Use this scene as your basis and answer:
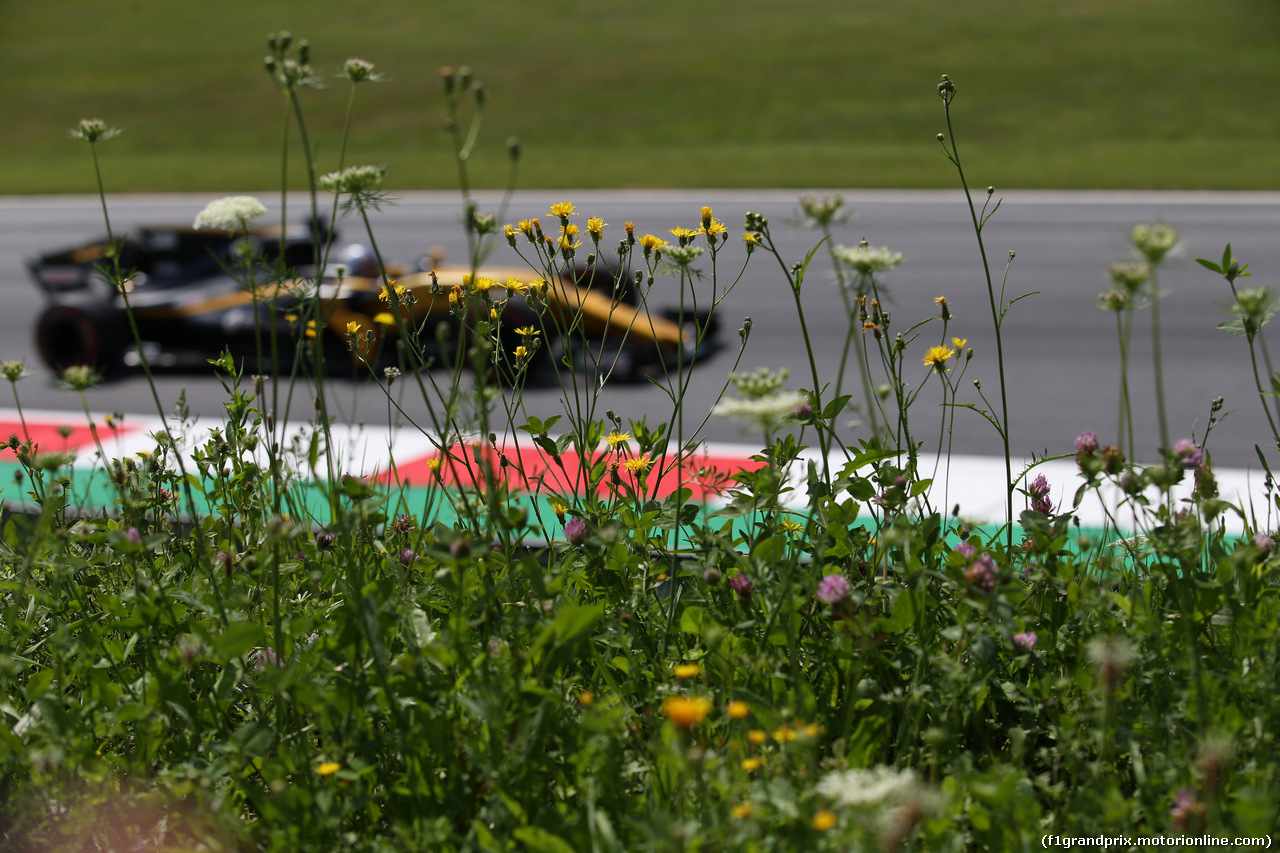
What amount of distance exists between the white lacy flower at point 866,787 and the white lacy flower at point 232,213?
4.85ft

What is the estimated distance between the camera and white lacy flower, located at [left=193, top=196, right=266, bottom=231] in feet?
6.66

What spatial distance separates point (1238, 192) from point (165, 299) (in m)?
15.7

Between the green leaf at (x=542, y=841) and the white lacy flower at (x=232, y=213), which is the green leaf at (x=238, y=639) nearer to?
the green leaf at (x=542, y=841)

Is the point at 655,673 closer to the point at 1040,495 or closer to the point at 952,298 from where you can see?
the point at 1040,495

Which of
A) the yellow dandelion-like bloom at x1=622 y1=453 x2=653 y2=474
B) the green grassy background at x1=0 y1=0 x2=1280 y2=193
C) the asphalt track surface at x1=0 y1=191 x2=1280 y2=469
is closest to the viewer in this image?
the yellow dandelion-like bloom at x1=622 y1=453 x2=653 y2=474

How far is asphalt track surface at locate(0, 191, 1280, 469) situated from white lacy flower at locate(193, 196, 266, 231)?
1029 millimetres

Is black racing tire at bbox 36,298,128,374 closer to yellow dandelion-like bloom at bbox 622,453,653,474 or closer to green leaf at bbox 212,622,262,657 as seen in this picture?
yellow dandelion-like bloom at bbox 622,453,653,474

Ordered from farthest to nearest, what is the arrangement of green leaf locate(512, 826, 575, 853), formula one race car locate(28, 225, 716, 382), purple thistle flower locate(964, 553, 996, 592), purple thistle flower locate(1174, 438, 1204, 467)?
1. formula one race car locate(28, 225, 716, 382)
2. purple thistle flower locate(1174, 438, 1204, 467)
3. purple thistle flower locate(964, 553, 996, 592)
4. green leaf locate(512, 826, 575, 853)

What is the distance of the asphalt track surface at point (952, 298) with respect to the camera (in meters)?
6.82

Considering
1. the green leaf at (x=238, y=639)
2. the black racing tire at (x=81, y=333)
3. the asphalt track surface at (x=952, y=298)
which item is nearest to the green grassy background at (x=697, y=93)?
the asphalt track surface at (x=952, y=298)

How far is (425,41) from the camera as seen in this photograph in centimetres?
3866

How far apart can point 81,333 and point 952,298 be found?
8014 millimetres

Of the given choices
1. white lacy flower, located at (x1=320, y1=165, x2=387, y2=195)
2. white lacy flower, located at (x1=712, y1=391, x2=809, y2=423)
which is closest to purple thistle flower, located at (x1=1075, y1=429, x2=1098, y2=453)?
white lacy flower, located at (x1=712, y1=391, x2=809, y2=423)

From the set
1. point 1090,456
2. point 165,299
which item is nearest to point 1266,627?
point 1090,456
